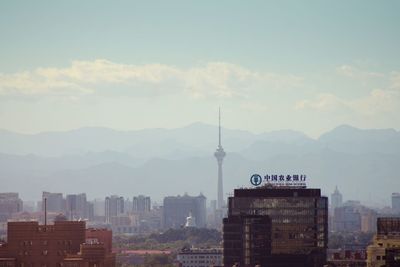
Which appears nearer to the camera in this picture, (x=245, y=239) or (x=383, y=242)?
(x=383, y=242)

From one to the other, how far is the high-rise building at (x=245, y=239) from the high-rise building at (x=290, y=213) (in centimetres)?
230

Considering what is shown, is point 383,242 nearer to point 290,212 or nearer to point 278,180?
point 290,212

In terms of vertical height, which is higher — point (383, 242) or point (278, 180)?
point (278, 180)

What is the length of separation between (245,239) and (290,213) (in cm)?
679

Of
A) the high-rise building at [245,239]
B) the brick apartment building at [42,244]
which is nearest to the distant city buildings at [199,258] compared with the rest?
the high-rise building at [245,239]

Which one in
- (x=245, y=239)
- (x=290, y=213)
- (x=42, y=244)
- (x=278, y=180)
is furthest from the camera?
(x=278, y=180)

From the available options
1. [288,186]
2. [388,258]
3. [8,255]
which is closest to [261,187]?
[288,186]

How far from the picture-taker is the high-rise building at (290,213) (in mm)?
118750

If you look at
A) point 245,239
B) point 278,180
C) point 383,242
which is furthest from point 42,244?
point 278,180

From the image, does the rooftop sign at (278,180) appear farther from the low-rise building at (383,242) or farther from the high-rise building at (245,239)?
the low-rise building at (383,242)

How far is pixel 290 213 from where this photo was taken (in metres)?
120

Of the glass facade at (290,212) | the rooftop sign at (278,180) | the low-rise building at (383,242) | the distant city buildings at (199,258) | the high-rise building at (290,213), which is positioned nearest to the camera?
the low-rise building at (383,242)

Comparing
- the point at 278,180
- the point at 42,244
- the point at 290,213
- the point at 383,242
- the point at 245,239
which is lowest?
the point at 42,244

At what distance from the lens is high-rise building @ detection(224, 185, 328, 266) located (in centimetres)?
11875
